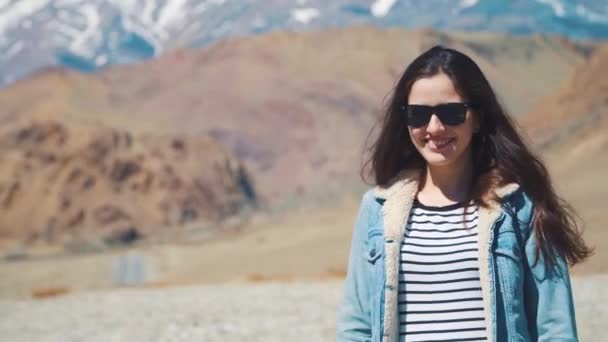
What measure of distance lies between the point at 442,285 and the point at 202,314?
12413mm

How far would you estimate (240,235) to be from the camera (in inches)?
1945

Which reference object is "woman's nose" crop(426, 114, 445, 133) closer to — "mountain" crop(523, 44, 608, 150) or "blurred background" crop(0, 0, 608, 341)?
"blurred background" crop(0, 0, 608, 341)

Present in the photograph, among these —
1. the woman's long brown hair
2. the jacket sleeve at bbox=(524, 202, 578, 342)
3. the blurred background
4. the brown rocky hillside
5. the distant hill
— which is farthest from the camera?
the distant hill

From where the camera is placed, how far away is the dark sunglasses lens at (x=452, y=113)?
3.42 metres

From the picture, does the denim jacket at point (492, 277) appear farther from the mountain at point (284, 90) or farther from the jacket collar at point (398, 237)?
the mountain at point (284, 90)

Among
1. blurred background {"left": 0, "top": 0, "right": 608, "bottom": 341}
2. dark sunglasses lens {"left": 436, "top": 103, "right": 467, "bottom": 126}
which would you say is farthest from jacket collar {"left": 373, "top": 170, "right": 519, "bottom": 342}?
blurred background {"left": 0, "top": 0, "right": 608, "bottom": 341}

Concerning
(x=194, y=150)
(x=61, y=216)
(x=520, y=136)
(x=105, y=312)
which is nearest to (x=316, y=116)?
(x=194, y=150)

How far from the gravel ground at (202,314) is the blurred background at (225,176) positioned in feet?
0.20

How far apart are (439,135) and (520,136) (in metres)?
0.31

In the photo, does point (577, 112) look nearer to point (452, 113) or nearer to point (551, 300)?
point (452, 113)

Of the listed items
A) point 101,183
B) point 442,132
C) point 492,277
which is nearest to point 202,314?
point 442,132

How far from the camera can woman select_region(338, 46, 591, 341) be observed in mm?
3184

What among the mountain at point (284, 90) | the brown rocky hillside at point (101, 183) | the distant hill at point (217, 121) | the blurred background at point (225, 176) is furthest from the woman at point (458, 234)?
the mountain at point (284, 90)

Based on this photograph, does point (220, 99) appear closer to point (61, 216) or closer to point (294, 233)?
point (61, 216)
